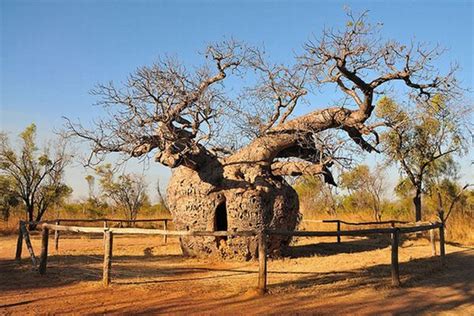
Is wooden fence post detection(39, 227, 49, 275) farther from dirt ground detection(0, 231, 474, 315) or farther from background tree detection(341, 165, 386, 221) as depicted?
background tree detection(341, 165, 386, 221)

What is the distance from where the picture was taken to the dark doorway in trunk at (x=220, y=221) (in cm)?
1020

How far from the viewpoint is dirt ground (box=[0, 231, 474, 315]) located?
5.70 meters

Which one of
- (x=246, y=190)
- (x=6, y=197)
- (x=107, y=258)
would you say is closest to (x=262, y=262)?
(x=107, y=258)

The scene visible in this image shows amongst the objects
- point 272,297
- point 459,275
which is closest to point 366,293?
point 272,297

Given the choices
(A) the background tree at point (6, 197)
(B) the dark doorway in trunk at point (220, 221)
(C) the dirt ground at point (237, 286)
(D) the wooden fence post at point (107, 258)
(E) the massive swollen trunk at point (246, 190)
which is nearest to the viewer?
(C) the dirt ground at point (237, 286)

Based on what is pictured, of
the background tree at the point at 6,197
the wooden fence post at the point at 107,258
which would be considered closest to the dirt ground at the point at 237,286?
the wooden fence post at the point at 107,258

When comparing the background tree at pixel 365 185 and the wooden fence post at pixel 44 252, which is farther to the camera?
the background tree at pixel 365 185

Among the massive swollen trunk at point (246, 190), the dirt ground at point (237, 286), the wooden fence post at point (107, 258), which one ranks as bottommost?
the dirt ground at point (237, 286)

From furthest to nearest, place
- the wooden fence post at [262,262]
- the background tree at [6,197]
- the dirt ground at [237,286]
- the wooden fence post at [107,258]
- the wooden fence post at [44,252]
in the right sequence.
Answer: the background tree at [6,197], the wooden fence post at [44,252], the wooden fence post at [107,258], the wooden fence post at [262,262], the dirt ground at [237,286]

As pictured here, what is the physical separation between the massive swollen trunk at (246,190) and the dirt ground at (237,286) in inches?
20.4

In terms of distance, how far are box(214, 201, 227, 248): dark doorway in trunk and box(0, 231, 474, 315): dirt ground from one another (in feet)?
1.82

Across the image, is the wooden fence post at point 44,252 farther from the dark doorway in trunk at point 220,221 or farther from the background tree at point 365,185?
the background tree at point 365,185

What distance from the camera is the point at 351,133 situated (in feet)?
36.9

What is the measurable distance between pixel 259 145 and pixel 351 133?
238 cm
